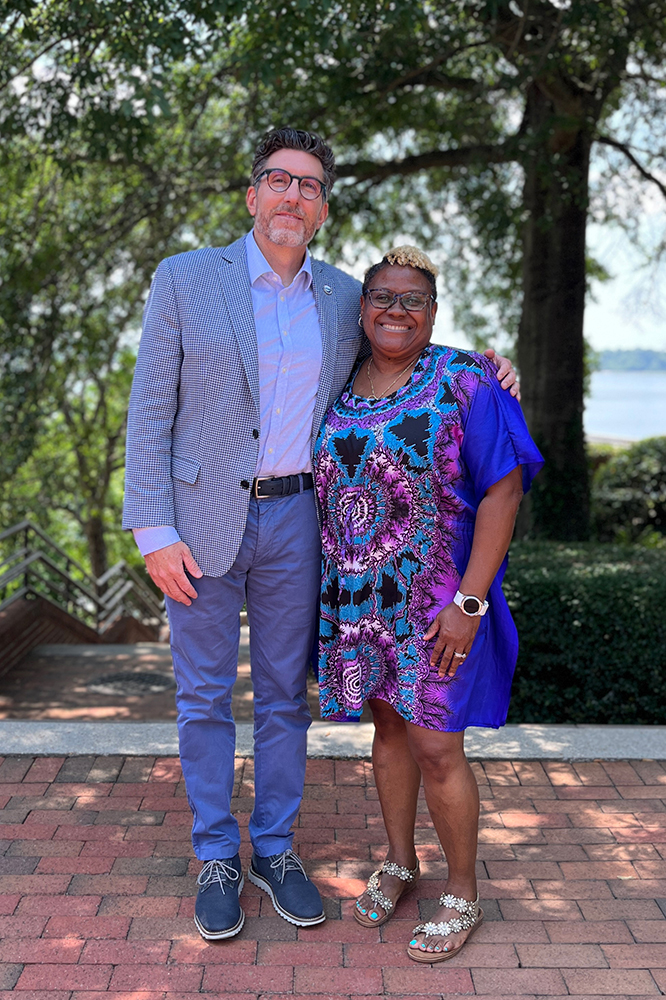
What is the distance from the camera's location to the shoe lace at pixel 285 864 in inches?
116

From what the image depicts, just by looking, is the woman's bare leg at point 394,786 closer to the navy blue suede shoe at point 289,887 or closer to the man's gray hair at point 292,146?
the navy blue suede shoe at point 289,887

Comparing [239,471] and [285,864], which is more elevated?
[239,471]

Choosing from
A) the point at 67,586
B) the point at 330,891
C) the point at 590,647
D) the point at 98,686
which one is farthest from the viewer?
the point at 67,586

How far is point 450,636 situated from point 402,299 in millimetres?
964

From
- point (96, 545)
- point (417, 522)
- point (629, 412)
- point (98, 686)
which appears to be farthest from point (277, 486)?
point (629, 412)

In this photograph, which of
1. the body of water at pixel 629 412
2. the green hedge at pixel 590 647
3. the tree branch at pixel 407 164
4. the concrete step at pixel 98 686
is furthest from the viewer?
the body of water at pixel 629 412

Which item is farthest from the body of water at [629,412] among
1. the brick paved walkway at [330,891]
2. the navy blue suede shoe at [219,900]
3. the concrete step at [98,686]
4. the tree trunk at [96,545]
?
the navy blue suede shoe at [219,900]

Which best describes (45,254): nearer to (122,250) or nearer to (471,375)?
(122,250)

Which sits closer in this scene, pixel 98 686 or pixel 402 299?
pixel 402 299

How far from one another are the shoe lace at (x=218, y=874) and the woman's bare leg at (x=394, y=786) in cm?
40

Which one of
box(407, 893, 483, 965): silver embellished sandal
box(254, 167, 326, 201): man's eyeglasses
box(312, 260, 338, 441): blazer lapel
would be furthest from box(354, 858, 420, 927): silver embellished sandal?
box(254, 167, 326, 201): man's eyeglasses

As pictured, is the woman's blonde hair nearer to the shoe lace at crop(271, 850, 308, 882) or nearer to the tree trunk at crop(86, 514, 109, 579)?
the shoe lace at crop(271, 850, 308, 882)

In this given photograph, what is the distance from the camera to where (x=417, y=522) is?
105 inches

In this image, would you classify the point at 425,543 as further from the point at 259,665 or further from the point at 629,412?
the point at 629,412
